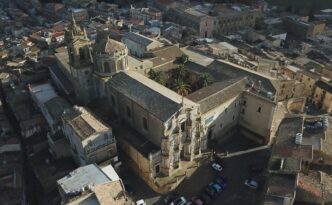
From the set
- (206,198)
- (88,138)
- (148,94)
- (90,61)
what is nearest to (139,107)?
(148,94)

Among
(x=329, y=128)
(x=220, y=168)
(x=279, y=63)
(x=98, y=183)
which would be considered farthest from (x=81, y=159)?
(x=279, y=63)

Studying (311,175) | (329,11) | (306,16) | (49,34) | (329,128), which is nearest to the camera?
(311,175)

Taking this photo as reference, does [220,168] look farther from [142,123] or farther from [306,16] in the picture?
[306,16]

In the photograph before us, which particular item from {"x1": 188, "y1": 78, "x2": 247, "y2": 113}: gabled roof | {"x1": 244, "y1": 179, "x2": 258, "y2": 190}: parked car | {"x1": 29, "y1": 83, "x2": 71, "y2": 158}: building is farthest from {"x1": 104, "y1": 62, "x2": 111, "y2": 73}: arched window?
{"x1": 244, "y1": 179, "x2": 258, "y2": 190}: parked car

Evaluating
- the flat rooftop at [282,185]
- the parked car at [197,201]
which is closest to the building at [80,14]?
the parked car at [197,201]

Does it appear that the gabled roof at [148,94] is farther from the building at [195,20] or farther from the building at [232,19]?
the building at [232,19]

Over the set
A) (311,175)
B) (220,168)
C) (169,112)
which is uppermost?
A: (169,112)

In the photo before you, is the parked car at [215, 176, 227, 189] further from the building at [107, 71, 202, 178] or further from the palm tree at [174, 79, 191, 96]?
the palm tree at [174, 79, 191, 96]
